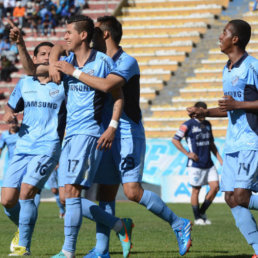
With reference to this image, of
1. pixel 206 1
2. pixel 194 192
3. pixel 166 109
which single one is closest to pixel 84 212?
pixel 194 192

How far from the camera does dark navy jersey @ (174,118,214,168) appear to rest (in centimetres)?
1354

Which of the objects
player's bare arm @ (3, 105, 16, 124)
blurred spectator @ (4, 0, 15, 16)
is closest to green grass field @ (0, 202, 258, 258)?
player's bare arm @ (3, 105, 16, 124)

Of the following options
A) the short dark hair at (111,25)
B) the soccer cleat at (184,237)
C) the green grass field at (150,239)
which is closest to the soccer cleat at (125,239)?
the soccer cleat at (184,237)

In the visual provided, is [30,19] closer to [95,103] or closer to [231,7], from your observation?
[231,7]

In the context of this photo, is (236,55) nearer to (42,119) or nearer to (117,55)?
(117,55)

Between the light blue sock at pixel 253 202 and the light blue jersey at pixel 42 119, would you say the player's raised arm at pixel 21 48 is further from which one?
the light blue sock at pixel 253 202

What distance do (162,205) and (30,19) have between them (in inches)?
890

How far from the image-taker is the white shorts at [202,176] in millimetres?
13484

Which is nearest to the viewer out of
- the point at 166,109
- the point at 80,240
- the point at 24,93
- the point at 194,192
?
the point at 24,93

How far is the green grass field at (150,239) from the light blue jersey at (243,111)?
1567mm

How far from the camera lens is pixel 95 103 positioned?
21.4 feet

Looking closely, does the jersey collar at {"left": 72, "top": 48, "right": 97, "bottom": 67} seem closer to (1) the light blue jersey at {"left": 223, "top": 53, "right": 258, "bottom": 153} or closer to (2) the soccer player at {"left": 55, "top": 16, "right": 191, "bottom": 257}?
(2) the soccer player at {"left": 55, "top": 16, "right": 191, "bottom": 257}

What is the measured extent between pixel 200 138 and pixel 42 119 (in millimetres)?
6143

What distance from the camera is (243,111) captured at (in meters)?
6.65
